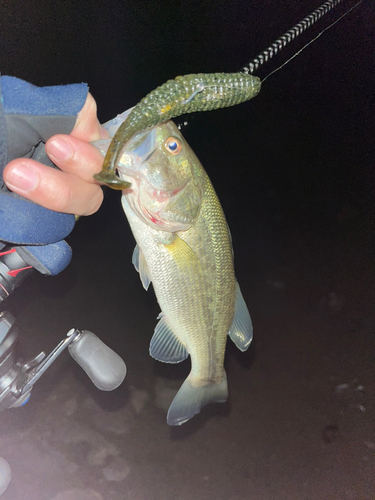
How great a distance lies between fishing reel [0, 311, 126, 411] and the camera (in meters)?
1.11

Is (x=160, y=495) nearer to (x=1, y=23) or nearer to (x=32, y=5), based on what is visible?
(x=1, y=23)

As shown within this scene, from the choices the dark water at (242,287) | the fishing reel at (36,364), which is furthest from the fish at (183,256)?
the dark water at (242,287)

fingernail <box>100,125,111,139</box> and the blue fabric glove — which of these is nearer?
the blue fabric glove

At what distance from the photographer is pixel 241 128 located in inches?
127

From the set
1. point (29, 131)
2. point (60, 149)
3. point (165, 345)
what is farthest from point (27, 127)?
point (165, 345)

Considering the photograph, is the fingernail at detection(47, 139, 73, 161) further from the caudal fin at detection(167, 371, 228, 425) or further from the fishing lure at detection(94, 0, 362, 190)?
the caudal fin at detection(167, 371, 228, 425)

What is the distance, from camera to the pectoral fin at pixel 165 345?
3.98ft

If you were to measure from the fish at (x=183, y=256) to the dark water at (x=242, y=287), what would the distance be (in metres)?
0.88

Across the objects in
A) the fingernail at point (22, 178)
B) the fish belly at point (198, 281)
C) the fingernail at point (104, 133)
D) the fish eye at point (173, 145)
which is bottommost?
the fish belly at point (198, 281)

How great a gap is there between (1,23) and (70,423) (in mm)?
4353

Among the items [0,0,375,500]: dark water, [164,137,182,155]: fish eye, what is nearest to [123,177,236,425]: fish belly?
[164,137,182,155]: fish eye

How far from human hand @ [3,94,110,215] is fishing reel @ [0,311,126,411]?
60 cm

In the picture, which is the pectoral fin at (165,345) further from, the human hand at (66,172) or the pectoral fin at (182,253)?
the human hand at (66,172)

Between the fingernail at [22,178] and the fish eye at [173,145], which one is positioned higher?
the fingernail at [22,178]
